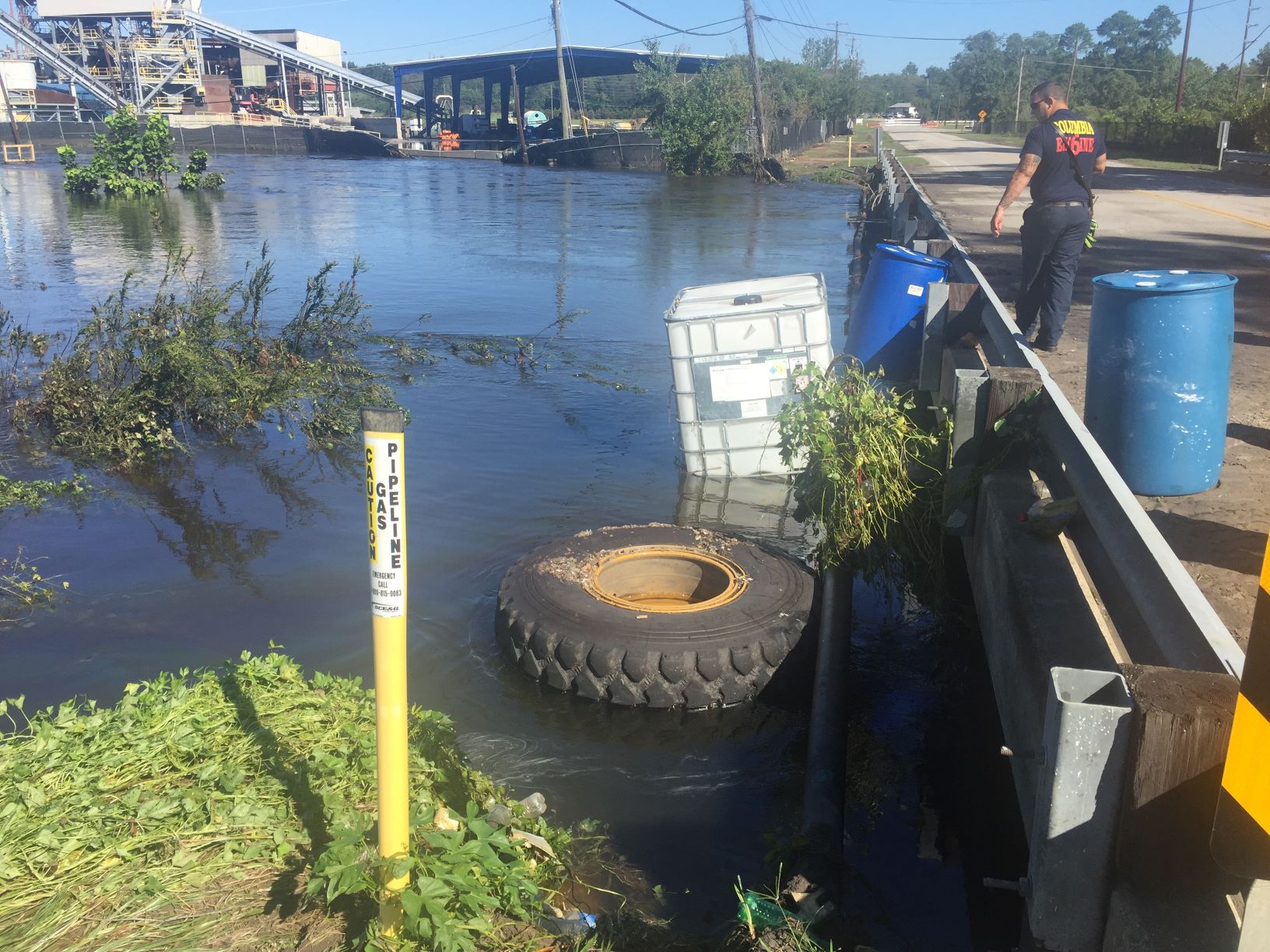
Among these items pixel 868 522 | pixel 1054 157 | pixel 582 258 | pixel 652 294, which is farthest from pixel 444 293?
pixel 868 522

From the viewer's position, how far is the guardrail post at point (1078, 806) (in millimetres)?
2420

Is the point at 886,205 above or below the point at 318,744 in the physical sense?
above

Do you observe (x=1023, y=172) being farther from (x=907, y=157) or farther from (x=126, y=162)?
(x=907, y=157)

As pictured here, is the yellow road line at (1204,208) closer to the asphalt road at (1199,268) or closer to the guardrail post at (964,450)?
the asphalt road at (1199,268)

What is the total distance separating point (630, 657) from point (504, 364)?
8.15m

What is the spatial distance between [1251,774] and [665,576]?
4323mm

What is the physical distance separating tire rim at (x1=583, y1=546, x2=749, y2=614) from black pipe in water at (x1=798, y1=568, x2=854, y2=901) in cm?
54

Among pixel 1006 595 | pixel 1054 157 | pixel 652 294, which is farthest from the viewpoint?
pixel 652 294

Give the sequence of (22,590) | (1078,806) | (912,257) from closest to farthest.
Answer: (1078,806)
(22,590)
(912,257)

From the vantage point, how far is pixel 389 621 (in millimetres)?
2807

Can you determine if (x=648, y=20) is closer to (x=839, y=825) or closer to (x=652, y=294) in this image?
(x=652, y=294)

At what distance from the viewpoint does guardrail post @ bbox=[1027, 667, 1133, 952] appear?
2420 mm

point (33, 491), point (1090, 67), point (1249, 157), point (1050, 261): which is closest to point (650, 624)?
point (1050, 261)

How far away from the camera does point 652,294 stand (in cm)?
1725
